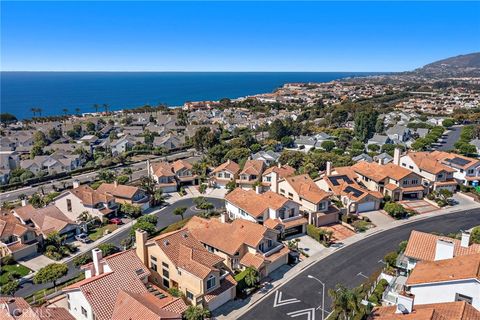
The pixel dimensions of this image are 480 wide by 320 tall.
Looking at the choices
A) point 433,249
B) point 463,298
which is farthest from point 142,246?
Result: point 433,249

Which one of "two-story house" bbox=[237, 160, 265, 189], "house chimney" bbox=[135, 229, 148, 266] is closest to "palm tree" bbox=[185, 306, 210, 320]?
"house chimney" bbox=[135, 229, 148, 266]

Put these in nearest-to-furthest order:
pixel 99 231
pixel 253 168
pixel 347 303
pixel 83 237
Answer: pixel 347 303 < pixel 83 237 < pixel 99 231 < pixel 253 168

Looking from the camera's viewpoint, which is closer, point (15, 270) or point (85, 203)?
point (15, 270)

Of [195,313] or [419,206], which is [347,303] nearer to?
[195,313]

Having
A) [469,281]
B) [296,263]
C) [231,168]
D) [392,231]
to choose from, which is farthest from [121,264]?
[231,168]

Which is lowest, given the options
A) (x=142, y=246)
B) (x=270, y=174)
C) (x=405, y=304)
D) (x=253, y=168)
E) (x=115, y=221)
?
(x=115, y=221)

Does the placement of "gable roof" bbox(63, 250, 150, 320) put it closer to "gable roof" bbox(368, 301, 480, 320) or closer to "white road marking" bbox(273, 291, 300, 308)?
"white road marking" bbox(273, 291, 300, 308)

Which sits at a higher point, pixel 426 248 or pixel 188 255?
pixel 426 248

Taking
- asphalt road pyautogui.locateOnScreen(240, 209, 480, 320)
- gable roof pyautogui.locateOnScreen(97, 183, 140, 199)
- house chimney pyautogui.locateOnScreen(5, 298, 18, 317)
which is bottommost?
asphalt road pyautogui.locateOnScreen(240, 209, 480, 320)
